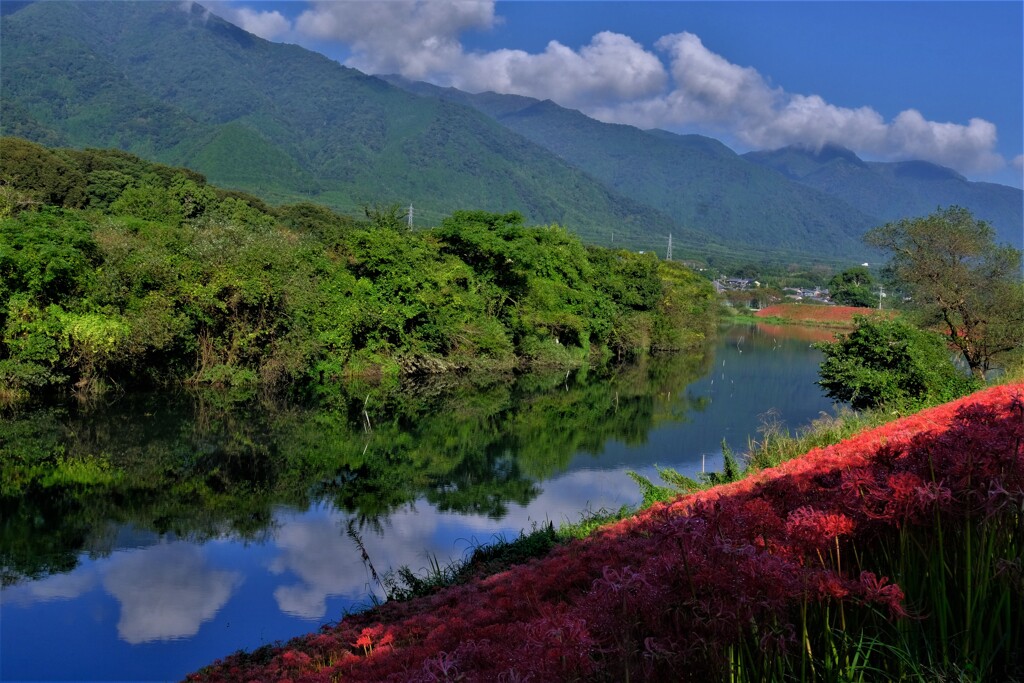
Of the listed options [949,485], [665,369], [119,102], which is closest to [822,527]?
[949,485]

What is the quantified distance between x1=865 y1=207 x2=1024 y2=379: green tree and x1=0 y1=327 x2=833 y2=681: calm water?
6.36 meters

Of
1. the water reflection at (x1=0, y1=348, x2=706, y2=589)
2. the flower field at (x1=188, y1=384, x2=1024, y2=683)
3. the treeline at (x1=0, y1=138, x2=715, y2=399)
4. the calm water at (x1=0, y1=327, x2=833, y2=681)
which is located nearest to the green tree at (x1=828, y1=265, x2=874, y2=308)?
the treeline at (x1=0, y1=138, x2=715, y2=399)

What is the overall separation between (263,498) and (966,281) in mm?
25960

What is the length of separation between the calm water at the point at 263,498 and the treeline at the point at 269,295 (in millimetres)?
2684

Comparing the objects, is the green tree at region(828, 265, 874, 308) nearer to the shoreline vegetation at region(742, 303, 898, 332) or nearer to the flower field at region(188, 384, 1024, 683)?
the shoreline vegetation at region(742, 303, 898, 332)

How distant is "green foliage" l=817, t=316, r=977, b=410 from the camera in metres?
23.8

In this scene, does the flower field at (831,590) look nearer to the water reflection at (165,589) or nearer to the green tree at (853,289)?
the water reflection at (165,589)

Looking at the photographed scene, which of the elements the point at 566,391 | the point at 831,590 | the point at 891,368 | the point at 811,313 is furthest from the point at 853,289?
the point at 831,590

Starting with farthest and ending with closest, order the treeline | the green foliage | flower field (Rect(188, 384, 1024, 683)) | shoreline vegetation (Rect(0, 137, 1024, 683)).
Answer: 1. the treeline
2. the green foliage
3. shoreline vegetation (Rect(0, 137, 1024, 683))
4. flower field (Rect(188, 384, 1024, 683))

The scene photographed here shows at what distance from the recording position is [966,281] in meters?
28.5

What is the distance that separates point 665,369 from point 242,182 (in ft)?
398

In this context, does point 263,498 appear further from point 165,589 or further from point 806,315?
point 806,315

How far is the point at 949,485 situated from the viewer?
366 centimetres

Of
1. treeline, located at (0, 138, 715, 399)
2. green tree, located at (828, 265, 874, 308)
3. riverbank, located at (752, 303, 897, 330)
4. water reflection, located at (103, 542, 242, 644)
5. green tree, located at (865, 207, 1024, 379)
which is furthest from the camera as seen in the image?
green tree, located at (828, 265, 874, 308)
